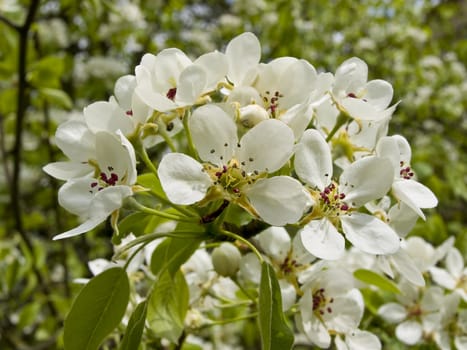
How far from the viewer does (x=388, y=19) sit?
5.79m

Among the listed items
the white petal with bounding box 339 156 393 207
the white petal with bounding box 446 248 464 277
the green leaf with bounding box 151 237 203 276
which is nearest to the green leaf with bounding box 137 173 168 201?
the green leaf with bounding box 151 237 203 276

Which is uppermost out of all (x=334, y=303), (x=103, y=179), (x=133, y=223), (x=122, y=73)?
(x=103, y=179)

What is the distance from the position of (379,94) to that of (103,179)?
59 cm

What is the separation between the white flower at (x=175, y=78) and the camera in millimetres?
1045

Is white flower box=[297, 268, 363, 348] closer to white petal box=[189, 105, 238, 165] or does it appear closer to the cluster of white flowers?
the cluster of white flowers

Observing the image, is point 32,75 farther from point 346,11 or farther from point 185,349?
point 346,11

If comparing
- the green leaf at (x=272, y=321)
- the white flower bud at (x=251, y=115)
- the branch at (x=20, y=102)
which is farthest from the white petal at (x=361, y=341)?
the branch at (x=20, y=102)

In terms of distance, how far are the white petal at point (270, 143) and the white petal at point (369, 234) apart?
0.55 feet

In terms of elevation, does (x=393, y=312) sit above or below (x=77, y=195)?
below

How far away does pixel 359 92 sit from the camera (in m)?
1.22

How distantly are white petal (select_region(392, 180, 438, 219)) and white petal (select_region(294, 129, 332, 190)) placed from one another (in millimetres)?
142

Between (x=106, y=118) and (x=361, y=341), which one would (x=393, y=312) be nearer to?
(x=361, y=341)

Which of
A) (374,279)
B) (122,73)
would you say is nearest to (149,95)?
(374,279)

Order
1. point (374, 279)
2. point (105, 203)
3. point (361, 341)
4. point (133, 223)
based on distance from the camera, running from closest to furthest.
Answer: point (105, 203), point (133, 223), point (361, 341), point (374, 279)
